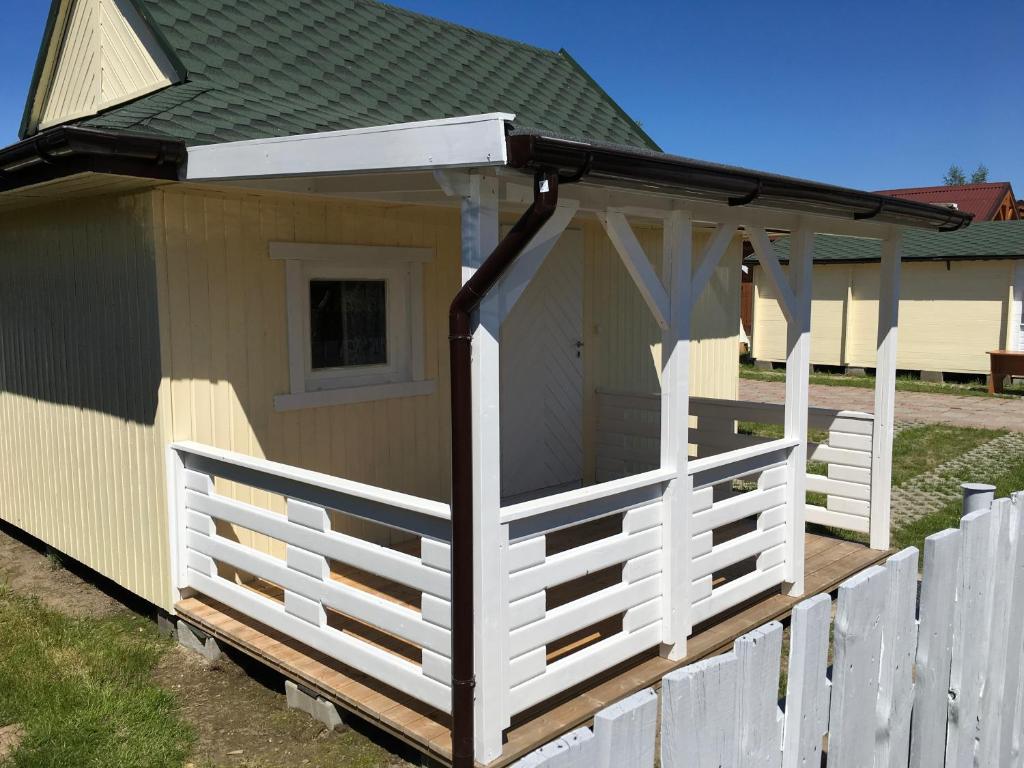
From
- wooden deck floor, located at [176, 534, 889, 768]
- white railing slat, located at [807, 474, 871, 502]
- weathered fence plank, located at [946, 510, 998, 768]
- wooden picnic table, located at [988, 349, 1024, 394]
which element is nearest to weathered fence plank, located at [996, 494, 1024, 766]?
weathered fence plank, located at [946, 510, 998, 768]

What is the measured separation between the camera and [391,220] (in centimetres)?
574

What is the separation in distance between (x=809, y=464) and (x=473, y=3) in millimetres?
36978

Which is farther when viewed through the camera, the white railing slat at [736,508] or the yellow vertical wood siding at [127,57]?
the yellow vertical wood siding at [127,57]

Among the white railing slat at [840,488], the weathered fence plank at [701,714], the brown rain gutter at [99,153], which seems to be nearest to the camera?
the weathered fence plank at [701,714]

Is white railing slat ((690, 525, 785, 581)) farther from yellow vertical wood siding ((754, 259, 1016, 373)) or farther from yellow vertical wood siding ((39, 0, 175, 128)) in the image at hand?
yellow vertical wood siding ((754, 259, 1016, 373))

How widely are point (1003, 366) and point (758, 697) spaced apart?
17.7 metres

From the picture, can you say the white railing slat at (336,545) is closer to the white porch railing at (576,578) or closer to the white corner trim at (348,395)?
the white porch railing at (576,578)

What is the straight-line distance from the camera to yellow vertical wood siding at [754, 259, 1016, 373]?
1844 cm

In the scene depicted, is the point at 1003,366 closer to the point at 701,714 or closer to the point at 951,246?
the point at 951,246

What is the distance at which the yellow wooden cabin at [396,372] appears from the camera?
11.4 feet

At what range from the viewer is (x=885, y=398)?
20.5ft

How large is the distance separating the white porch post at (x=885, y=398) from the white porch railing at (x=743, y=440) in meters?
0.07

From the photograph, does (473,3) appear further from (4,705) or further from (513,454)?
(4,705)

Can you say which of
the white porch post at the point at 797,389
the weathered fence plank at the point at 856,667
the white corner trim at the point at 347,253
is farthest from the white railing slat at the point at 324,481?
the white porch post at the point at 797,389
